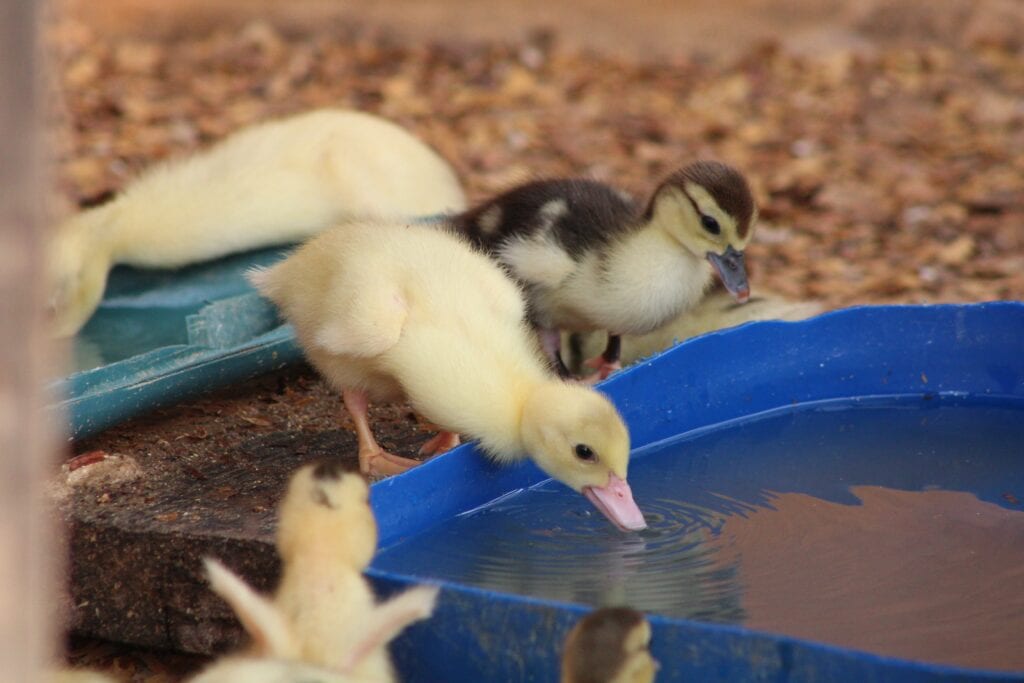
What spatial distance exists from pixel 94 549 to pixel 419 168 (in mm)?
2278

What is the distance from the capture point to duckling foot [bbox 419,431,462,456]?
3.41 m

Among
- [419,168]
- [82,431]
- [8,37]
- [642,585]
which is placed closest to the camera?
[8,37]

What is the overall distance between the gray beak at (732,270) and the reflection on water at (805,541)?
391mm

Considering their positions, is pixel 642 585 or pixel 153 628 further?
pixel 153 628

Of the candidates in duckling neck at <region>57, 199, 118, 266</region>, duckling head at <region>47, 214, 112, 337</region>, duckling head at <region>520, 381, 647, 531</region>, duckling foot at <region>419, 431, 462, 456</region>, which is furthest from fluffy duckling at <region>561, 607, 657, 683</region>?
duckling neck at <region>57, 199, 118, 266</region>

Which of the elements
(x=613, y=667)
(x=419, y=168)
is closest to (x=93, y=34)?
(x=419, y=168)

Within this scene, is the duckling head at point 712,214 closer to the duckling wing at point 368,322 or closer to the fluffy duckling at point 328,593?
the duckling wing at point 368,322

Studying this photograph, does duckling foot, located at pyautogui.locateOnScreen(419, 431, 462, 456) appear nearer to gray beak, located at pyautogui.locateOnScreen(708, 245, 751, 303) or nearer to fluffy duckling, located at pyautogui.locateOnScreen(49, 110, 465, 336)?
gray beak, located at pyautogui.locateOnScreen(708, 245, 751, 303)

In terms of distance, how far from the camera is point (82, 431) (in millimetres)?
3324

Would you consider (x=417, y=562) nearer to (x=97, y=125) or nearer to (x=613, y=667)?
(x=613, y=667)

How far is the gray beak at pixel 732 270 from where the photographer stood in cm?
382

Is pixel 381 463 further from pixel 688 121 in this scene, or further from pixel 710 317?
pixel 688 121

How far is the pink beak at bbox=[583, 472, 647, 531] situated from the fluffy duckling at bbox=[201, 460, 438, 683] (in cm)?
58

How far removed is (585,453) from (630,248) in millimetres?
1029
